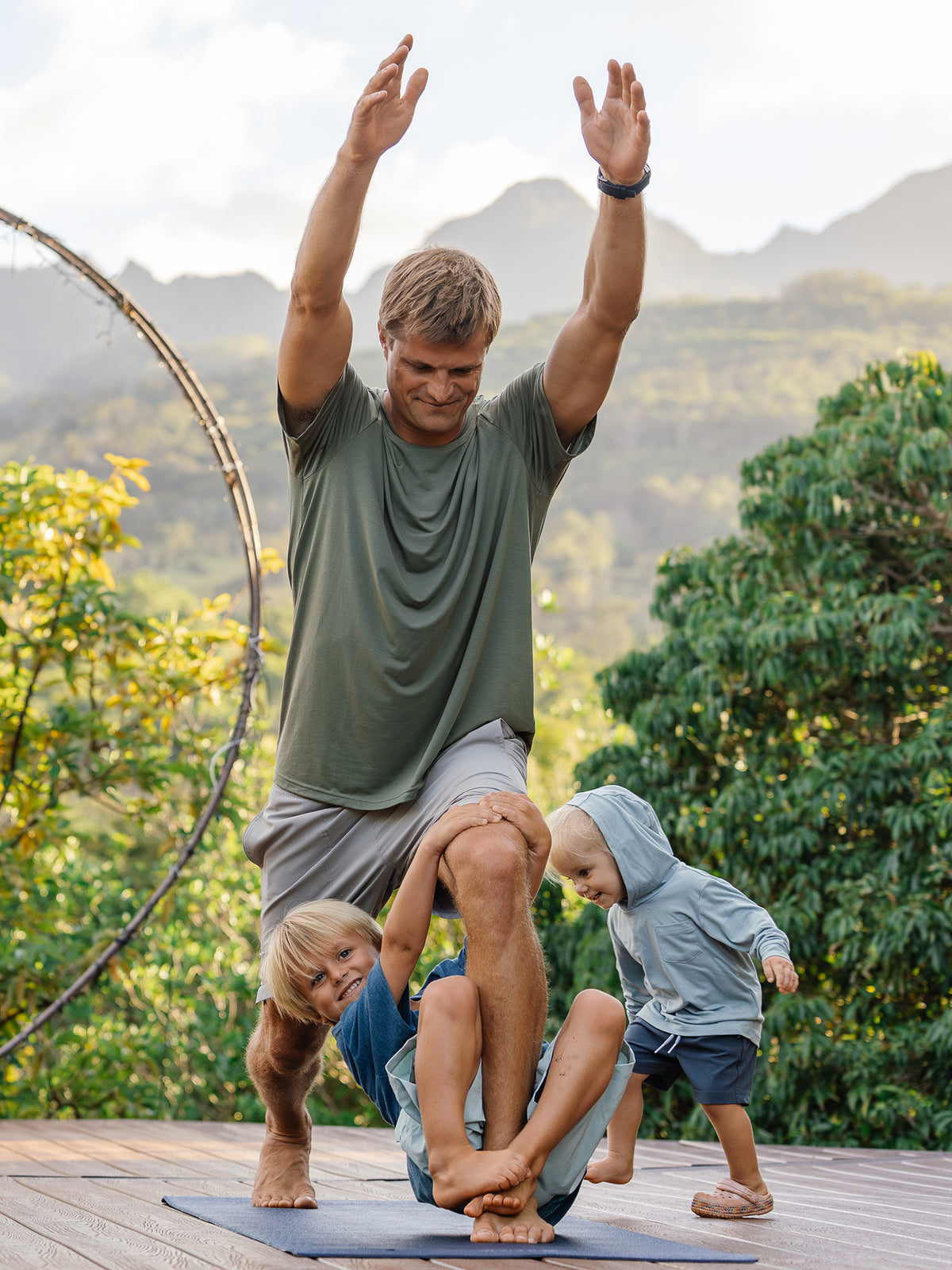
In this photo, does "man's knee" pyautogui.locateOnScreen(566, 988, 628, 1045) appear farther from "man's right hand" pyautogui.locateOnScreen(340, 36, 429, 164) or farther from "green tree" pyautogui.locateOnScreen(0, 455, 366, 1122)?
"green tree" pyautogui.locateOnScreen(0, 455, 366, 1122)

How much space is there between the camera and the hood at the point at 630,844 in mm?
2432

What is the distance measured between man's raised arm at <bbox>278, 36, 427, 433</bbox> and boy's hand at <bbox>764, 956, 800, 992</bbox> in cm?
115

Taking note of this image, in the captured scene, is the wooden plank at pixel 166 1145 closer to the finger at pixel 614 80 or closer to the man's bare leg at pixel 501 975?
the man's bare leg at pixel 501 975

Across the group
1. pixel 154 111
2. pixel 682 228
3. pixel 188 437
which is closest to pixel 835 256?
pixel 682 228

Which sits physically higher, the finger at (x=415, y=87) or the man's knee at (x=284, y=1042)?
the finger at (x=415, y=87)

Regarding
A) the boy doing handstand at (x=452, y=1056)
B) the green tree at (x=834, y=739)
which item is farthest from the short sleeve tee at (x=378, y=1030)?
the green tree at (x=834, y=739)

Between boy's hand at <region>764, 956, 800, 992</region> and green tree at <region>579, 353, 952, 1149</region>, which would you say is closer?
boy's hand at <region>764, 956, 800, 992</region>

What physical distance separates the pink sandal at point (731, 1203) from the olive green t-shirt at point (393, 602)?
0.89 meters

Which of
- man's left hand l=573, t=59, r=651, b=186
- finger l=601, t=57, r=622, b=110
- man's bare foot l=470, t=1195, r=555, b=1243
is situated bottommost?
man's bare foot l=470, t=1195, r=555, b=1243

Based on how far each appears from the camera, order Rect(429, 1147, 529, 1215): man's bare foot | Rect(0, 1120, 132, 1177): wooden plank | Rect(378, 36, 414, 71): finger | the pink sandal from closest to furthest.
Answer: Rect(429, 1147, 529, 1215): man's bare foot, Rect(378, 36, 414, 71): finger, the pink sandal, Rect(0, 1120, 132, 1177): wooden plank

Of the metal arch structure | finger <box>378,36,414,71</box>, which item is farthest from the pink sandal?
the metal arch structure

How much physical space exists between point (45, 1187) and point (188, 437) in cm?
3334

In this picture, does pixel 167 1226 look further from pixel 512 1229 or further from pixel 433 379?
pixel 433 379

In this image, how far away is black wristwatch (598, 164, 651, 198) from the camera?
1895 millimetres
